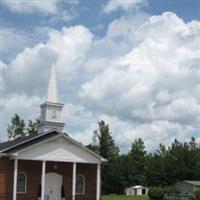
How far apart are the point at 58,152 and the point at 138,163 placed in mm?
55599

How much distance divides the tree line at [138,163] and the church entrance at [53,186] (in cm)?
3967

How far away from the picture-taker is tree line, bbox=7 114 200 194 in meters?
80.4

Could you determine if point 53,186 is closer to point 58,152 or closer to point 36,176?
point 36,176

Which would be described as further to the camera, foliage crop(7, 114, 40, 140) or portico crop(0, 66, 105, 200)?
foliage crop(7, 114, 40, 140)

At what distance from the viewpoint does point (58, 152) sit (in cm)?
3978

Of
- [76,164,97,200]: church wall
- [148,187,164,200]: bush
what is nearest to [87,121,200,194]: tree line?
[148,187,164,200]: bush

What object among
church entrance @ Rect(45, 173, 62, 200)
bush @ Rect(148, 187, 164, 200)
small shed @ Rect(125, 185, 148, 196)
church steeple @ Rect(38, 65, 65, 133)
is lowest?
small shed @ Rect(125, 185, 148, 196)

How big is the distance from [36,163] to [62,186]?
307 centimetres

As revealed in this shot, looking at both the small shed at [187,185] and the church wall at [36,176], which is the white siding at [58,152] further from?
→ the small shed at [187,185]

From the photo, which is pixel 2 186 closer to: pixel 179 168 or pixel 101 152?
pixel 179 168

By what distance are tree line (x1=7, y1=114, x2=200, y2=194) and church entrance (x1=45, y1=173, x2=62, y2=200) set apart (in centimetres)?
3967

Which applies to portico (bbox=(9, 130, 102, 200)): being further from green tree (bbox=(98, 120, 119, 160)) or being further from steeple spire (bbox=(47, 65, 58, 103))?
green tree (bbox=(98, 120, 119, 160))

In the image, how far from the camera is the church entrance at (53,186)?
41.3m

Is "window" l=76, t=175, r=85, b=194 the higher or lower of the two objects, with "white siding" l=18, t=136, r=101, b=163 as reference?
lower
